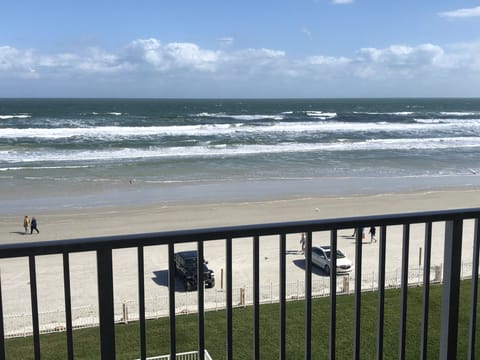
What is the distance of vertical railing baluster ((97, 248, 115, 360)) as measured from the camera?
2.12m

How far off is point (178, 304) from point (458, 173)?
23184 mm

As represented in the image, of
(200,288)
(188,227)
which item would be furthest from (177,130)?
(200,288)

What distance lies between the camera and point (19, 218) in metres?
19.4

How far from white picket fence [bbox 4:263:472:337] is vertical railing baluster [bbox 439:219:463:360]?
20.3ft

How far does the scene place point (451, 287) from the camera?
2654mm

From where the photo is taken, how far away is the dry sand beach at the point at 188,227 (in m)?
11.1

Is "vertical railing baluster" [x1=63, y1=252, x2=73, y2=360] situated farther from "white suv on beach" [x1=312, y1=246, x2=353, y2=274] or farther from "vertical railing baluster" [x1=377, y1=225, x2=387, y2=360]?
"white suv on beach" [x1=312, y1=246, x2=353, y2=274]

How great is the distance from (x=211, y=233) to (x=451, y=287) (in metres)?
1.22

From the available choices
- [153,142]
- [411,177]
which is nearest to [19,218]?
[411,177]

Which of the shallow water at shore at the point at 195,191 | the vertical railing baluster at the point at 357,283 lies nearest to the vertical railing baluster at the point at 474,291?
the vertical railing baluster at the point at 357,283

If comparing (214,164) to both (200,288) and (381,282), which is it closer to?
(381,282)

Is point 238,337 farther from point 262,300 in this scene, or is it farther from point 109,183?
point 109,183

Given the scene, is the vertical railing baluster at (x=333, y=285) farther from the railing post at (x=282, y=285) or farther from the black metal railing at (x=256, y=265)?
the railing post at (x=282, y=285)

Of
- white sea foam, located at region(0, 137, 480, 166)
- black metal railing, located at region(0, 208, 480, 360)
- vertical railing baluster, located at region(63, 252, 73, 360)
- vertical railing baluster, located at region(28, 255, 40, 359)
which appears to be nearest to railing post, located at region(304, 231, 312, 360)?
black metal railing, located at region(0, 208, 480, 360)
